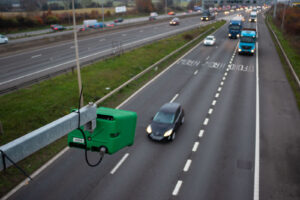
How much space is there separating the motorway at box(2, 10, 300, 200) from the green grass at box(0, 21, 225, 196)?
119cm

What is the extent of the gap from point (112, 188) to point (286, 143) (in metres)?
11.3

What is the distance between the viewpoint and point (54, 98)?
877 inches

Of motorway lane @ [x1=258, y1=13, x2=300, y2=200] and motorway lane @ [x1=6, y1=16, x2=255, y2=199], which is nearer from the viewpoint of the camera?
motorway lane @ [x1=6, y1=16, x2=255, y2=199]

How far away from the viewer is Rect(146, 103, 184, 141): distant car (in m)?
16.4

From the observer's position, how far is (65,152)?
1536 cm

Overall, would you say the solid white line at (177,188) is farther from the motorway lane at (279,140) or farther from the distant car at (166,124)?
the distant car at (166,124)

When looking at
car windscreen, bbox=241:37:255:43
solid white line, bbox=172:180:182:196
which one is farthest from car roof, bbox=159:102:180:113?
car windscreen, bbox=241:37:255:43

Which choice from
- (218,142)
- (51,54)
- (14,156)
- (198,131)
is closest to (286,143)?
(218,142)

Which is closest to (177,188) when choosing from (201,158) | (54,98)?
(201,158)

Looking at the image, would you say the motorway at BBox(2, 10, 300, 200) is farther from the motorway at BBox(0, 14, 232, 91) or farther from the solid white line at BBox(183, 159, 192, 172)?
the motorway at BBox(0, 14, 232, 91)

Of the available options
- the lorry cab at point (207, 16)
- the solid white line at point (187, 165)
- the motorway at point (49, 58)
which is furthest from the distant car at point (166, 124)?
the lorry cab at point (207, 16)

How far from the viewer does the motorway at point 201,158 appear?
1223cm

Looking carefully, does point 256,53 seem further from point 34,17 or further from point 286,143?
point 34,17

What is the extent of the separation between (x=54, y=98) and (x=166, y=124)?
34.5 feet
